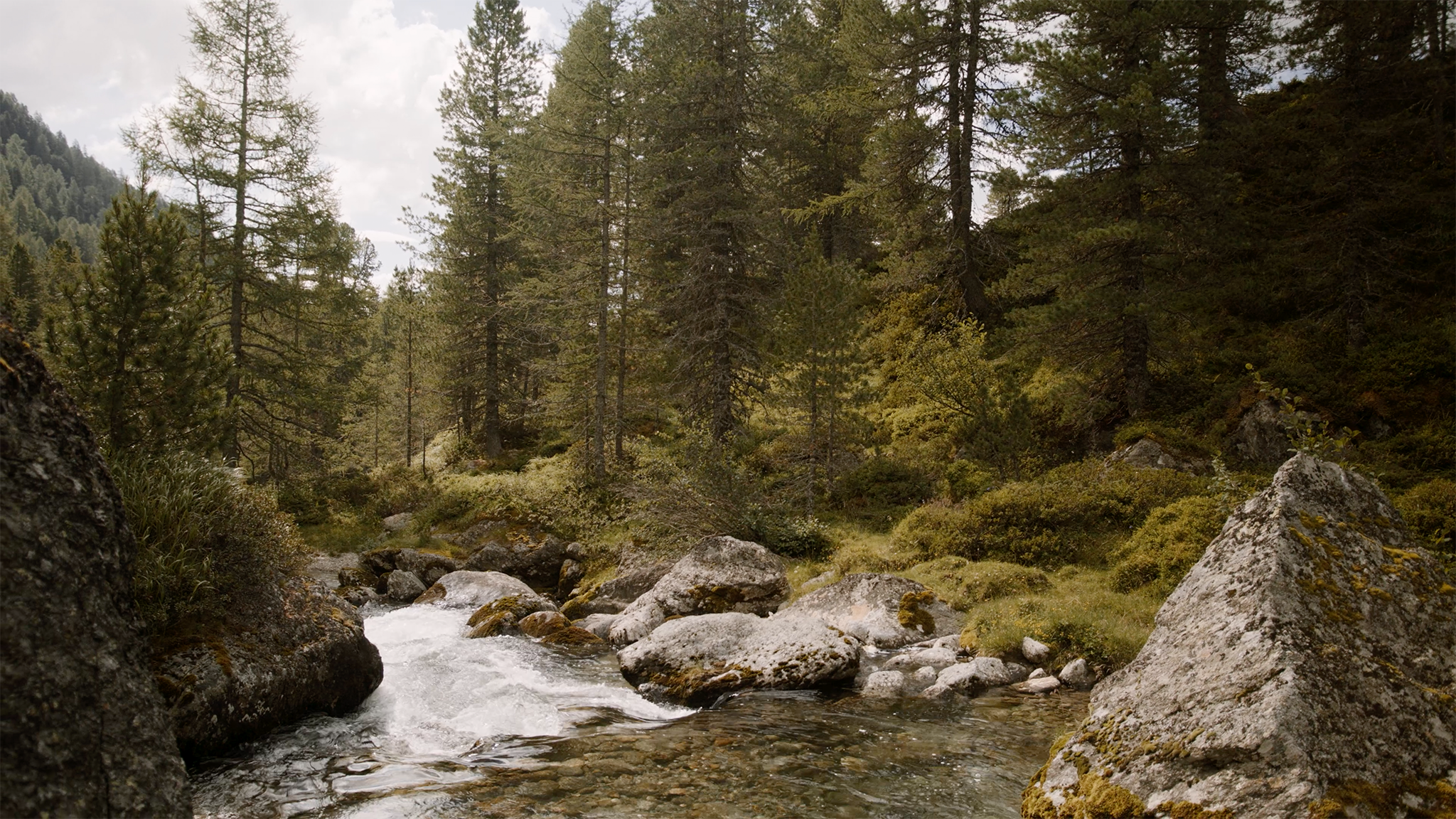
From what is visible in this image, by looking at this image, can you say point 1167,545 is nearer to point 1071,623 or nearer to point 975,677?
point 1071,623

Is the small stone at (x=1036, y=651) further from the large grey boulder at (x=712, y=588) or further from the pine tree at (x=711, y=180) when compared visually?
the pine tree at (x=711, y=180)

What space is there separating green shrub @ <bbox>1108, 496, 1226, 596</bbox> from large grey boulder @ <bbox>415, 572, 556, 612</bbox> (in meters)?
10.2

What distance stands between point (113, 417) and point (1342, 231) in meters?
23.6

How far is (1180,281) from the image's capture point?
15.9 meters

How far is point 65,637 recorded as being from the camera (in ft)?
11.2

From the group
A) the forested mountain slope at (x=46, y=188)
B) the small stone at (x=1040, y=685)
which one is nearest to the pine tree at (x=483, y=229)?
the small stone at (x=1040, y=685)

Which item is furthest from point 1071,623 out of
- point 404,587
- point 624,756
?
point 404,587

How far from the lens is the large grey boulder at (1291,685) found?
3.86 metres

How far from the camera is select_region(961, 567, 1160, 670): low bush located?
866 centimetres

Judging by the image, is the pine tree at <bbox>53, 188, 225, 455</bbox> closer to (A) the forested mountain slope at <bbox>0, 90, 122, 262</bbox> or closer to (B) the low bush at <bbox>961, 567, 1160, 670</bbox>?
(B) the low bush at <bbox>961, 567, 1160, 670</bbox>

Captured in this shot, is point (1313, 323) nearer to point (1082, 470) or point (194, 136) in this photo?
point (1082, 470)

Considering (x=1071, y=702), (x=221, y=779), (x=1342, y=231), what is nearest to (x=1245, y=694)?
(x=1071, y=702)

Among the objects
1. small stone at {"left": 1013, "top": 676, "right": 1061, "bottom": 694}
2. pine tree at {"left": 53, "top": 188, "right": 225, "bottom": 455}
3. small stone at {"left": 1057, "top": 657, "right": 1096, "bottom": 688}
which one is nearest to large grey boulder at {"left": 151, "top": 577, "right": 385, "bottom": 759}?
pine tree at {"left": 53, "top": 188, "right": 225, "bottom": 455}

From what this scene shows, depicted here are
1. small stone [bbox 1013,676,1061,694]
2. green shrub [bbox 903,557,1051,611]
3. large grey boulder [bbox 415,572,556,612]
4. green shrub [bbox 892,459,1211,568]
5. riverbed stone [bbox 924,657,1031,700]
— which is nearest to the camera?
small stone [bbox 1013,676,1061,694]
